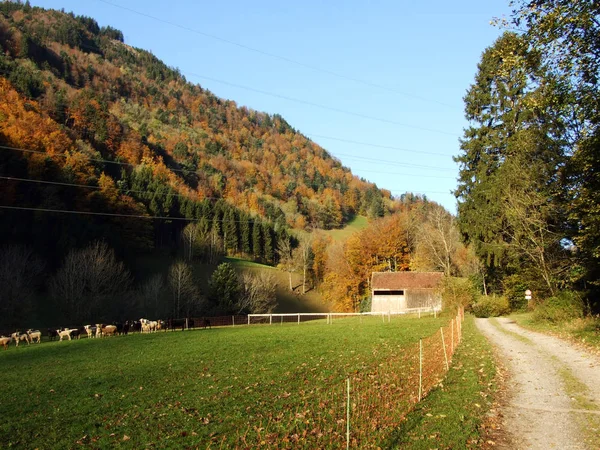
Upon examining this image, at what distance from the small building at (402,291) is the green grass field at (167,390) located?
128 feet

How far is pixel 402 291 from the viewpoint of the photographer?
208ft

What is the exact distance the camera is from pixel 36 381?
51.4 feet

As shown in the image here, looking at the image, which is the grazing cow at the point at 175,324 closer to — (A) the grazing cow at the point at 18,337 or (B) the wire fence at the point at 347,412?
(A) the grazing cow at the point at 18,337

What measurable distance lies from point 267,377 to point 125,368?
669 centimetres

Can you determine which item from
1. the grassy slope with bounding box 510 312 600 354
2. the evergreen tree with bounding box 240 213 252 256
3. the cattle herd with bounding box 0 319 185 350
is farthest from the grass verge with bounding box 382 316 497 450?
the evergreen tree with bounding box 240 213 252 256

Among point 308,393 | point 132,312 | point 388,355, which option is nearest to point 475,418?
point 308,393

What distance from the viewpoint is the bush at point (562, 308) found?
25.4m

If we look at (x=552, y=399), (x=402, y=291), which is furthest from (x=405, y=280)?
(x=552, y=399)

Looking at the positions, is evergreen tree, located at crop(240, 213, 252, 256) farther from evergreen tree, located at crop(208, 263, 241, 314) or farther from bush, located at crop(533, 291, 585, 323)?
bush, located at crop(533, 291, 585, 323)

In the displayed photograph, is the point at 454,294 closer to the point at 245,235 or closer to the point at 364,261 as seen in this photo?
the point at 364,261

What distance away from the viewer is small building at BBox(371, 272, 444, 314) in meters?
61.2

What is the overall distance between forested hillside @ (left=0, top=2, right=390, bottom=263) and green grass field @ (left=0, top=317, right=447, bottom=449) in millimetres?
57193

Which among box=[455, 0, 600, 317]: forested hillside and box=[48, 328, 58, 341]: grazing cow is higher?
box=[455, 0, 600, 317]: forested hillside

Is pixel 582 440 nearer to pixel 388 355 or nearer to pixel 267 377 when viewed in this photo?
pixel 267 377
